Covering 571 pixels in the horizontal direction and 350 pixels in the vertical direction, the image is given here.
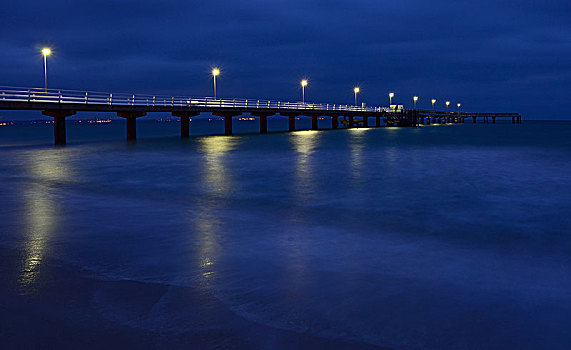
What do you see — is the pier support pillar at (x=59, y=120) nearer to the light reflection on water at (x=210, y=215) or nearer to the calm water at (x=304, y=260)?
the light reflection on water at (x=210, y=215)

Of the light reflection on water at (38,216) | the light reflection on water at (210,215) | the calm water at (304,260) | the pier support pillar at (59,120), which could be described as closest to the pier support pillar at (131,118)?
the pier support pillar at (59,120)

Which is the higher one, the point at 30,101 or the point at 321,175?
the point at 30,101

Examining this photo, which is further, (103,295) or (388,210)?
(388,210)

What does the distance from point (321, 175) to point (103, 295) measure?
15215 mm

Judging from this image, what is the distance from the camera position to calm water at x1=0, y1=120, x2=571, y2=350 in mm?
4996

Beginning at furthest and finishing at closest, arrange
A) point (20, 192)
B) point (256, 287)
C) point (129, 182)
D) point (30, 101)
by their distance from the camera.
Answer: point (30, 101) < point (129, 182) < point (20, 192) < point (256, 287)

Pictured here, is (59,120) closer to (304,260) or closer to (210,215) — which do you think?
(210,215)

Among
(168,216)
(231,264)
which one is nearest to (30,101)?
(168,216)

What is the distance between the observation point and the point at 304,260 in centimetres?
740

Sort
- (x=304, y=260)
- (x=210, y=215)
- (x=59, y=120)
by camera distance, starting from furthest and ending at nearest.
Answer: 1. (x=59, y=120)
2. (x=210, y=215)
3. (x=304, y=260)

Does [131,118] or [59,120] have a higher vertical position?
[131,118]

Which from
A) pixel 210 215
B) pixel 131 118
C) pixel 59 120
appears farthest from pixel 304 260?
pixel 131 118

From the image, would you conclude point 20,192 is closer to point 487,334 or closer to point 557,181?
point 487,334

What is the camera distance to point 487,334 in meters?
4.79
